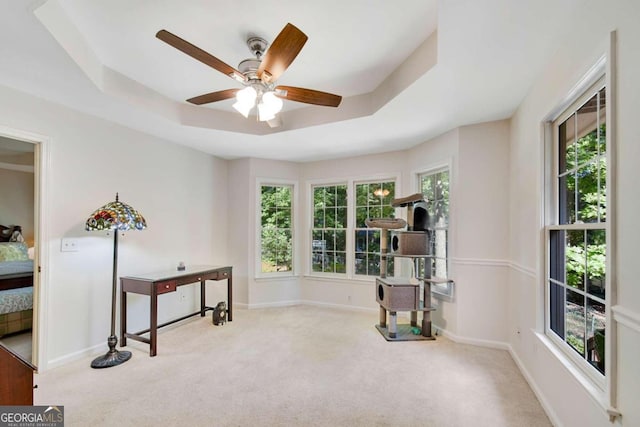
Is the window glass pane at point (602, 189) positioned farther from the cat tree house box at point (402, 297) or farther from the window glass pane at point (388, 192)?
the window glass pane at point (388, 192)

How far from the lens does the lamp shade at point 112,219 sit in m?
2.78

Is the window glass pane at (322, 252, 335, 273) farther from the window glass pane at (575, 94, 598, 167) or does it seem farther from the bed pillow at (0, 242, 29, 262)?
the bed pillow at (0, 242, 29, 262)

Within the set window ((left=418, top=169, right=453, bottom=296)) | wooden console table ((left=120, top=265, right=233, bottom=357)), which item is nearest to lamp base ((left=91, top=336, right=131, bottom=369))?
wooden console table ((left=120, top=265, right=233, bottom=357))

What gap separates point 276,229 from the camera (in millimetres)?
5055

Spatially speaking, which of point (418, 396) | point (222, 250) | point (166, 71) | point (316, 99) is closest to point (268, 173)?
point (222, 250)

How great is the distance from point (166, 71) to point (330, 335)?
323cm

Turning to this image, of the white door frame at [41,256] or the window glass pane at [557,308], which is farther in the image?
the white door frame at [41,256]

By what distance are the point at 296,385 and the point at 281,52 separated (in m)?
2.45

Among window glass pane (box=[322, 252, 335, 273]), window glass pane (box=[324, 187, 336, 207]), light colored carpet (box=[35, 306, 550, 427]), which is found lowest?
light colored carpet (box=[35, 306, 550, 427])

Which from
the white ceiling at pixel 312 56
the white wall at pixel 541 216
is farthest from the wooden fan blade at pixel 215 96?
the white wall at pixel 541 216

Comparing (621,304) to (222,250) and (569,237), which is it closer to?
(569,237)

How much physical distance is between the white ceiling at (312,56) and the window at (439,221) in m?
0.74

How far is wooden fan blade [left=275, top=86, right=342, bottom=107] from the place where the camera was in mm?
2125

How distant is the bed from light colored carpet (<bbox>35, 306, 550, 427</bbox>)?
4.56ft
